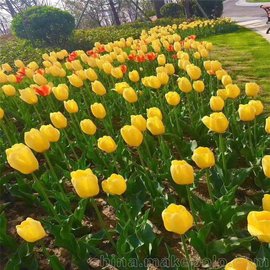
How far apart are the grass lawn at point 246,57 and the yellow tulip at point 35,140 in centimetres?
331

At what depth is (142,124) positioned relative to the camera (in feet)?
8.84

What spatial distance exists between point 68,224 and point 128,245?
506 millimetres

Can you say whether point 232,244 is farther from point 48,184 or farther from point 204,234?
point 48,184

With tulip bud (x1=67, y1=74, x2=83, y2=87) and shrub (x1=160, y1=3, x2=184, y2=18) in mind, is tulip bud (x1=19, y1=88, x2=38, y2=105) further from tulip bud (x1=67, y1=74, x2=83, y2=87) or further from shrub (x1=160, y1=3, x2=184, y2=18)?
shrub (x1=160, y1=3, x2=184, y2=18)

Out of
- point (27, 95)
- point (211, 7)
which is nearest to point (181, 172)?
point (27, 95)

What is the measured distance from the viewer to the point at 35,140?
2496 millimetres

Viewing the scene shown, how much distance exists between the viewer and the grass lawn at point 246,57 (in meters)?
6.16

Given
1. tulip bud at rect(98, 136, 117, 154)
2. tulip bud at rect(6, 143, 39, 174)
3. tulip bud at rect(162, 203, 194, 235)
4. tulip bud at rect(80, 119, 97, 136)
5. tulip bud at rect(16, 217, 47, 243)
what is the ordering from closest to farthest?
tulip bud at rect(162, 203, 194, 235), tulip bud at rect(16, 217, 47, 243), tulip bud at rect(6, 143, 39, 174), tulip bud at rect(98, 136, 117, 154), tulip bud at rect(80, 119, 97, 136)

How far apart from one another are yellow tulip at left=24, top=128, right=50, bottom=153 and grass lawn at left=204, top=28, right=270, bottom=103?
3309 mm

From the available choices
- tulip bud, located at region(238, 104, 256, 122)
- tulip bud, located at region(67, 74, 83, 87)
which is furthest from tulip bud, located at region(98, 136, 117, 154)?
tulip bud, located at region(67, 74, 83, 87)

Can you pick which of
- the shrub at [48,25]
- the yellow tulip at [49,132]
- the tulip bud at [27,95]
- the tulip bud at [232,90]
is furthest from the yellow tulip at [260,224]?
the shrub at [48,25]

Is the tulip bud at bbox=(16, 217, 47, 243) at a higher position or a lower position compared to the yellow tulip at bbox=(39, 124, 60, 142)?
lower

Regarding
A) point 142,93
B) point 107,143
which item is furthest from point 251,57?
point 107,143

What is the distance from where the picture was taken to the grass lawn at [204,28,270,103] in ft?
20.2
